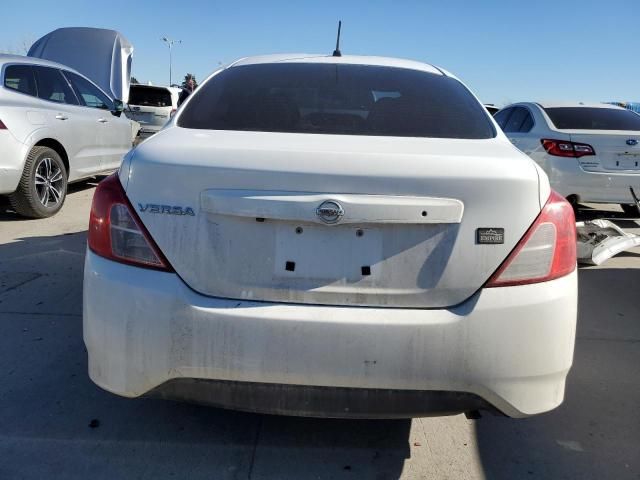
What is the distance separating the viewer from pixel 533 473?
2139 mm

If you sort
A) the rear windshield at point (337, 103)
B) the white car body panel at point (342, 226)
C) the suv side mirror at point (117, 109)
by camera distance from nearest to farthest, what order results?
the white car body panel at point (342, 226), the rear windshield at point (337, 103), the suv side mirror at point (117, 109)

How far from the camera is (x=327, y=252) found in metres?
1.73

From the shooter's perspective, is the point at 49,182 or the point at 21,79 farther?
the point at 49,182

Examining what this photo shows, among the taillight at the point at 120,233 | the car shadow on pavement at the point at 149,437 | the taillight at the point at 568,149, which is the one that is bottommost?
the car shadow on pavement at the point at 149,437

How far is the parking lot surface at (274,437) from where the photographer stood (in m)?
2.12

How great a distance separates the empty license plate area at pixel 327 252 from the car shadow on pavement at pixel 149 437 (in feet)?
2.88

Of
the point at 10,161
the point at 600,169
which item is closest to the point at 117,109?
the point at 10,161

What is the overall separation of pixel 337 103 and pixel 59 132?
492 centimetres

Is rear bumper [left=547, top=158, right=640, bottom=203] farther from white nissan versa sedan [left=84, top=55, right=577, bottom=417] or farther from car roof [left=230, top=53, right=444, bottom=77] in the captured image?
white nissan versa sedan [left=84, top=55, right=577, bottom=417]

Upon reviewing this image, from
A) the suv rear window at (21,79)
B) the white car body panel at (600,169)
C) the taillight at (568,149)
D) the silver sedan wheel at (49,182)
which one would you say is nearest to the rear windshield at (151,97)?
the suv rear window at (21,79)

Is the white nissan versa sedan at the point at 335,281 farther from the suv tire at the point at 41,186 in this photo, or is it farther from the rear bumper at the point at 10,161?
the suv tire at the point at 41,186

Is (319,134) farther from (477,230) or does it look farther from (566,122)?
(566,122)

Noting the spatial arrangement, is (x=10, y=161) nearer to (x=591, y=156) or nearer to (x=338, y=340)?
(x=338, y=340)

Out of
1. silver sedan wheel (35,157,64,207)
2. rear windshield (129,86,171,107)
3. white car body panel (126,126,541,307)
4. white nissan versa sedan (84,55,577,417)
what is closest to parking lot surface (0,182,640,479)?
white nissan versa sedan (84,55,577,417)
